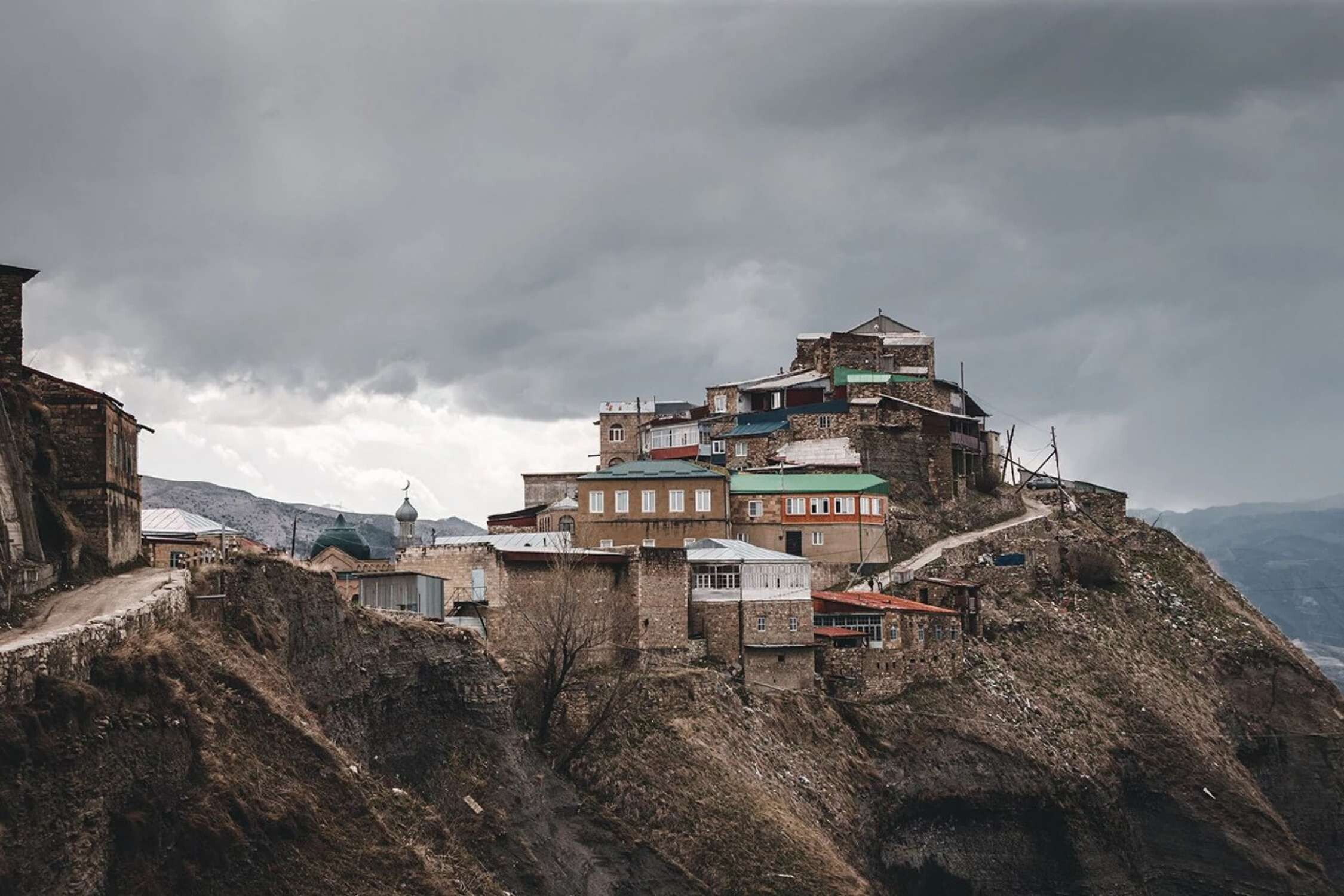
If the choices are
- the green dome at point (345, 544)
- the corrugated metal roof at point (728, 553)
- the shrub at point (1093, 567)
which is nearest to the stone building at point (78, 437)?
the corrugated metal roof at point (728, 553)

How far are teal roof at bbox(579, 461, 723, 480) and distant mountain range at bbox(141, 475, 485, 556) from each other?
4054cm

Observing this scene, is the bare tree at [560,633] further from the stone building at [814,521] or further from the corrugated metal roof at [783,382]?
the corrugated metal roof at [783,382]

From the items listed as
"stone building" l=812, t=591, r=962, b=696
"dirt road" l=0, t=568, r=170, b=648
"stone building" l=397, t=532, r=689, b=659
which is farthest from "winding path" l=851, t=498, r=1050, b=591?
"dirt road" l=0, t=568, r=170, b=648

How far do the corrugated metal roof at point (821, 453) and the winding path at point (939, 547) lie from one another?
258 inches

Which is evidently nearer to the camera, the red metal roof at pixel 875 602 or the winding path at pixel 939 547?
the red metal roof at pixel 875 602

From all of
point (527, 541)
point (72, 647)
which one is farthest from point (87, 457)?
point (527, 541)

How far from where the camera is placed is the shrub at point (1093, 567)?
89.2 meters

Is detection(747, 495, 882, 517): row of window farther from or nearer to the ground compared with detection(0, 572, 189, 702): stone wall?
farther from the ground

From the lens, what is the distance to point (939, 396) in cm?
9925

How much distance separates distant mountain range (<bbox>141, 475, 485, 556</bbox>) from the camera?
12400 centimetres

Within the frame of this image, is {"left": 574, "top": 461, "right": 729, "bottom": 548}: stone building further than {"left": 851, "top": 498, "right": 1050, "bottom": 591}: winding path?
No

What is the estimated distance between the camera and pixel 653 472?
77812 mm

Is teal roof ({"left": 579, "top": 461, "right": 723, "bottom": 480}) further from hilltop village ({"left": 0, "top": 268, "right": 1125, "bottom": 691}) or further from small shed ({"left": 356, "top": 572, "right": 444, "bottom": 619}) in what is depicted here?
small shed ({"left": 356, "top": 572, "right": 444, "bottom": 619})

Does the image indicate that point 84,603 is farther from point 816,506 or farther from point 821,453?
point 821,453
